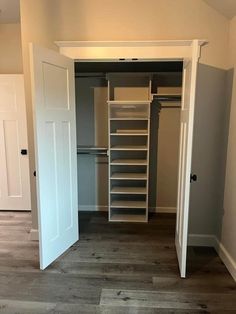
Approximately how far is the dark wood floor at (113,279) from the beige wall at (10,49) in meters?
2.33

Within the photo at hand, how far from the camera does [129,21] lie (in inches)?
104

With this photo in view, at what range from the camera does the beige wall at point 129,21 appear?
260cm

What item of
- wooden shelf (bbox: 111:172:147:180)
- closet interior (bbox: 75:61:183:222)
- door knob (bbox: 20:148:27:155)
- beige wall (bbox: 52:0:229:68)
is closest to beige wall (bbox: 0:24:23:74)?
closet interior (bbox: 75:61:183:222)

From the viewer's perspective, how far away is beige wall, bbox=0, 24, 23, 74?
374 cm

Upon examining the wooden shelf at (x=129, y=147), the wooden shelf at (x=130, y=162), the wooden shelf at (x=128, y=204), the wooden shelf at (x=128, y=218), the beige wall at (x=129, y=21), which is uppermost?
the beige wall at (x=129, y=21)

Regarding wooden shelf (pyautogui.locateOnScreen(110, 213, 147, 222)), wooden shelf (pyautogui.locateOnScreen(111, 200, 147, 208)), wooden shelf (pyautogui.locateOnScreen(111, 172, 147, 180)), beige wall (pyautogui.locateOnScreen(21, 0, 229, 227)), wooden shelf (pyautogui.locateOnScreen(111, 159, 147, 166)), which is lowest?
wooden shelf (pyautogui.locateOnScreen(110, 213, 147, 222))

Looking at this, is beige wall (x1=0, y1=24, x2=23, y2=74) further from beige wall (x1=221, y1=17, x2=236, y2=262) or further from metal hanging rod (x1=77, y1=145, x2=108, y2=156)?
beige wall (x1=221, y1=17, x2=236, y2=262)

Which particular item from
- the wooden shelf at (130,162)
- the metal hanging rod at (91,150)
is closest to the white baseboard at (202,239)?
the wooden shelf at (130,162)

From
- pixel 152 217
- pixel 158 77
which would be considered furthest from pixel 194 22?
pixel 152 217

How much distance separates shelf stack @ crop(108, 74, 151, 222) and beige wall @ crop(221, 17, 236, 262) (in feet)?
4.00

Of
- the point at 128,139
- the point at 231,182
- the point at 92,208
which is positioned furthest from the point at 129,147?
the point at 231,182

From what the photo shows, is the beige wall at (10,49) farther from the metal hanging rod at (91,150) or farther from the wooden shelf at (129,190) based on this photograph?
the wooden shelf at (129,190)

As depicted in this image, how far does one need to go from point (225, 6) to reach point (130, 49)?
938mm

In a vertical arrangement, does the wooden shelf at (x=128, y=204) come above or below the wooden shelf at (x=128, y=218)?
above
